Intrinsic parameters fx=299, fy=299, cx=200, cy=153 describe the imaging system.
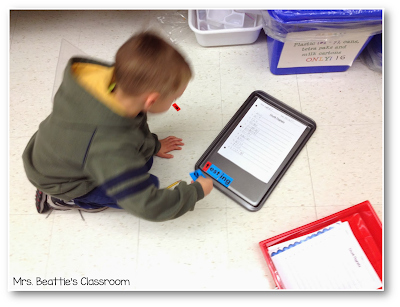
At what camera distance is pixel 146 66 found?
1.75ft

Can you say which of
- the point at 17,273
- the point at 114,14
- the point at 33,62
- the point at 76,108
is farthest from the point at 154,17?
the point at 17,273

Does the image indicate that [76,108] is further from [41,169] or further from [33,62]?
[33,62]

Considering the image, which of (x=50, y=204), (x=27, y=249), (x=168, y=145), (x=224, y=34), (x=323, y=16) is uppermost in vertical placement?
(x=323, y=16)

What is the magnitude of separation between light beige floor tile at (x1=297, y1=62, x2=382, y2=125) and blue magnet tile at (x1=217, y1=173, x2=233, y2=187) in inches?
14.4

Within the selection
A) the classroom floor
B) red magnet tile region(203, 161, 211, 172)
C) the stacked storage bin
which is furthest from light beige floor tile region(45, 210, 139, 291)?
the stacked storage bin

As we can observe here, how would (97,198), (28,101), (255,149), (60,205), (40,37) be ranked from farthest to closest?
(40,37) → (28,101) → (255,149) → (60,205) → (97,198)

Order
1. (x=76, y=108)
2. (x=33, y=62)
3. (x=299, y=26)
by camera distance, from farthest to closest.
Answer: (x=33, y=62), (x=299, y=26), (x=76, y=108)

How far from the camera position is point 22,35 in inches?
48.1

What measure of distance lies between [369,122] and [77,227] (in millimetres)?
1039

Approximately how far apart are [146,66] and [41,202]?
620mm

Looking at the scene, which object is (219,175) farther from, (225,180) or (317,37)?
(317,37)

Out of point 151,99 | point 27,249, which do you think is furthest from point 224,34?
point 27,249

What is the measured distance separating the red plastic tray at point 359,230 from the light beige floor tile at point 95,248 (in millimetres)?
407

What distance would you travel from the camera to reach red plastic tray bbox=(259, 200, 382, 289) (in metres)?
0.84
